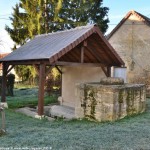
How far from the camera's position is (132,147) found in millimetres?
6426

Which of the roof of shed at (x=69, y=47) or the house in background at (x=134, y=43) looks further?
the house in background at (x=134, y=43)

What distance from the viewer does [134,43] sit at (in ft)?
71.7

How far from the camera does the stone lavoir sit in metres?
10.3

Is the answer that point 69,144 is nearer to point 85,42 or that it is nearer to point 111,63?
point 85,42

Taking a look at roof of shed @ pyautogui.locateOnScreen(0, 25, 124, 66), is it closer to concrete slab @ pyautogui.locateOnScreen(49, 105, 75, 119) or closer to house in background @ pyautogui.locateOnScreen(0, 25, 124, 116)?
house in background @ pyautogui.locateOnScreen(0, 25, 124, 116)

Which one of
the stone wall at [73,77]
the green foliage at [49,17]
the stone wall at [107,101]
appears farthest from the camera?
the green foliage at [49,17]

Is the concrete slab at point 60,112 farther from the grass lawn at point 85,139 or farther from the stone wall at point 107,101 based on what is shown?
the grass lawn at point 85,139

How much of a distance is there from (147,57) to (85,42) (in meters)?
9.40

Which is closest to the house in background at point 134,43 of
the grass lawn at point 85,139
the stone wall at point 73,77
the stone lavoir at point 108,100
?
the stone wall at point 73,77

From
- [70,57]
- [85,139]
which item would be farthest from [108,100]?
[70,57]

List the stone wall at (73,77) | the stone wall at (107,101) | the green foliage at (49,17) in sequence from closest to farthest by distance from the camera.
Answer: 1. the stone wall at (107,101)
2. the stone wall at (73,77)
3. the green foliage at (49,17)

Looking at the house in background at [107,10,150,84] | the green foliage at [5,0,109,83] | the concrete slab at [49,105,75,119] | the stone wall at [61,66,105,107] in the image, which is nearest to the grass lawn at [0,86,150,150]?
the concrete slab at [49,105,75,119]

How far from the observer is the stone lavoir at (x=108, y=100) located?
10.3 metres

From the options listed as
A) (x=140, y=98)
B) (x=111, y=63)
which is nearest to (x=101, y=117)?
(x=140, y=98)
